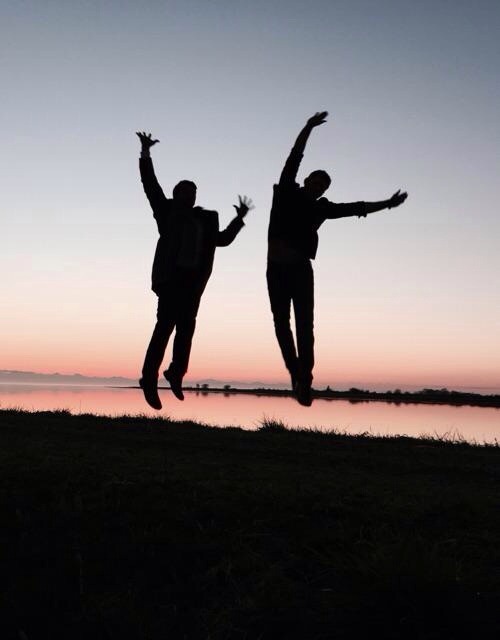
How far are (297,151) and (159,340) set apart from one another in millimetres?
2839

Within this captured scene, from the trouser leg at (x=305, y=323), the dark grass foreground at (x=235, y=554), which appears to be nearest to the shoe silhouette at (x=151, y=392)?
the dark grass foreground at (x=235, y=554)

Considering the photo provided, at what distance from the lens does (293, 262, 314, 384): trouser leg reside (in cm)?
736

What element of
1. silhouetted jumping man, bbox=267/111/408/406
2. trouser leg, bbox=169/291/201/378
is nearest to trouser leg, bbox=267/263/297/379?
silhouetted jumping man, bbox=267/111/408/406

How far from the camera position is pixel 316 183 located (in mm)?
7059

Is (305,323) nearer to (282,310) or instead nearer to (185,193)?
(282,310)

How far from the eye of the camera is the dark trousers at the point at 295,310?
23.9 feet

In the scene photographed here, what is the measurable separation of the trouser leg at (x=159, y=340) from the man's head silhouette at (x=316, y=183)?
216cm

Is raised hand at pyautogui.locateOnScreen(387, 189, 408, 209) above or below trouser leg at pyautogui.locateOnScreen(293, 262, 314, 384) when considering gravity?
above

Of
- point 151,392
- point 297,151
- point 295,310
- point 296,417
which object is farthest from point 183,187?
point 296,417

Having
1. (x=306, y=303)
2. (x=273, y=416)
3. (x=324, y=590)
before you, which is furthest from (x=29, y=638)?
(x=273, y=416)

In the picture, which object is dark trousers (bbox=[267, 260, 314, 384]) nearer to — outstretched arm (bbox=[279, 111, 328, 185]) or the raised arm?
outstretched arm (bbox=[279, 111, 328, 185])

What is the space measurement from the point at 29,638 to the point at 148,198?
4.85m

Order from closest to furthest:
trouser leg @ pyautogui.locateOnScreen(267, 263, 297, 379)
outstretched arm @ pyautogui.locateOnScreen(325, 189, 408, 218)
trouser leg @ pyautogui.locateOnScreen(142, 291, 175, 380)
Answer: outstretched arm @ pyautogui.locateOnScreen(325, 189, 408, 218), trouser leg @ pyautogui.locateOnScreen(267, 263, 297, 379), trouser leg @ pyautogui.locateOnScreen(142, 291, 175, 380)

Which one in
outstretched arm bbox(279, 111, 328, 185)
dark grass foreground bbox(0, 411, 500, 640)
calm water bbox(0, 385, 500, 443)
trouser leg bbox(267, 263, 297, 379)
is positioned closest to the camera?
dark grass foreground bbox(0, 411, 500, 640)
